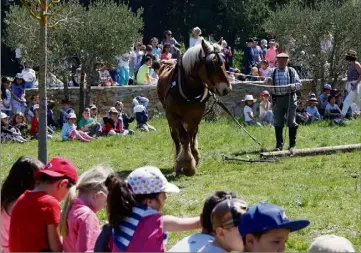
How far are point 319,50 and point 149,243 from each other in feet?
57.1

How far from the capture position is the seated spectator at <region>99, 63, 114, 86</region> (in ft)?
72.3

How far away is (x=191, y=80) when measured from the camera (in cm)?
1249

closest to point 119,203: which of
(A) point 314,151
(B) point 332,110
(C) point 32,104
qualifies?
(A) point 314,151

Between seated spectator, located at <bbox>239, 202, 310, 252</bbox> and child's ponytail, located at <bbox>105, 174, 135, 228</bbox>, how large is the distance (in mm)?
830

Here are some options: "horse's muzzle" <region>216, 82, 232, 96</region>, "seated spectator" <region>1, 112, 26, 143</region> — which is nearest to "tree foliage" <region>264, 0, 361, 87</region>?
"seated spectator" <region>1, 112, 26, 143</region>

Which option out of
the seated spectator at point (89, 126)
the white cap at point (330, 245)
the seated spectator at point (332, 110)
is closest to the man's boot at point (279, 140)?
the seated spectator at point (89, 126)

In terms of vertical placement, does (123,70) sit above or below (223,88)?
below

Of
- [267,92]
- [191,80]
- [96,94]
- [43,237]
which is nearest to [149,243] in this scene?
[43,237]

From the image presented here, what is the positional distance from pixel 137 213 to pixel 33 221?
0.83 metres

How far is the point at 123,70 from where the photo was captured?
22.8m

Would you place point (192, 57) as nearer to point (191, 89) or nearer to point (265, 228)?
point (191, 89)

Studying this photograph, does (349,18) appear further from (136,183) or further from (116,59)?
(136,183)

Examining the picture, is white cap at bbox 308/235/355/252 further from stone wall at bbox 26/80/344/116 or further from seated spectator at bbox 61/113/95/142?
stone wall at bbox 26/80/344/116

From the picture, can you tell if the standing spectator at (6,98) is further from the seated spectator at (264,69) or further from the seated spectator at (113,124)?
the seated spectator at (264,69)
